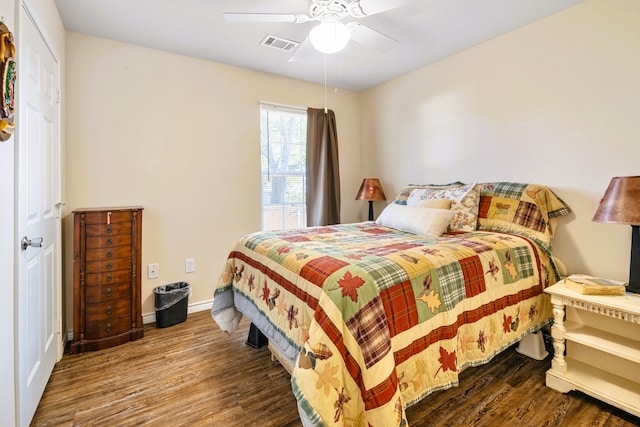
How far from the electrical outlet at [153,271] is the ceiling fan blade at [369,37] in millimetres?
2505

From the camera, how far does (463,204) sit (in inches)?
95.7

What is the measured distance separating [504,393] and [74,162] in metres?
3.41

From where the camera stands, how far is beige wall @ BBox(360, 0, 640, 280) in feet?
6.59

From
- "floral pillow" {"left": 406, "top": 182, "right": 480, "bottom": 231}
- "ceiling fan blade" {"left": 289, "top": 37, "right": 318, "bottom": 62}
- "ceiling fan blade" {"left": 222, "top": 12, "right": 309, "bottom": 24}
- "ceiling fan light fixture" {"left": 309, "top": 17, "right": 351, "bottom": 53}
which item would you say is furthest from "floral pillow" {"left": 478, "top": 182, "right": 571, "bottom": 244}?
"ceiling fan blade" {"left": 222, "top": 12, "right": 309, "bottom": 24}

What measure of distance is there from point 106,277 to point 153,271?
1.59 ft

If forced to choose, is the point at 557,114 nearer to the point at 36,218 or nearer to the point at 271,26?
the point at 271,26

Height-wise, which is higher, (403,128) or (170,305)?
(403,128)

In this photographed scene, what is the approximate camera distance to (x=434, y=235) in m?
2.18

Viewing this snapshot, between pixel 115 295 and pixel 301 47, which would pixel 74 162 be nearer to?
pixel 115 295

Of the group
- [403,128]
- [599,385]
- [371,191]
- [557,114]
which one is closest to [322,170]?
[371,191]

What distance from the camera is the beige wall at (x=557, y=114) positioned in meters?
2.01

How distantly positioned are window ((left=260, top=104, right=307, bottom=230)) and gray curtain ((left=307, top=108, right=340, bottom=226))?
94mm

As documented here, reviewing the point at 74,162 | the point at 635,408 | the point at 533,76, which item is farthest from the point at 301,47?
the point at 635,408

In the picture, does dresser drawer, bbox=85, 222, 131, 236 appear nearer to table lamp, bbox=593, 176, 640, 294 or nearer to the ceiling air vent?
the ceiling air vent
